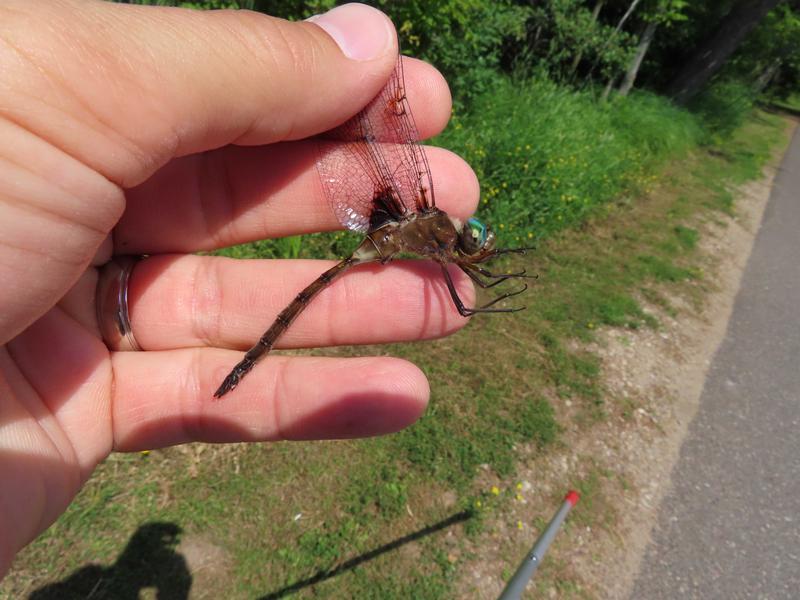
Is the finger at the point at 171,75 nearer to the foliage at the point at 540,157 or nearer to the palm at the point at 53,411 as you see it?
the palm at the point at 53,411

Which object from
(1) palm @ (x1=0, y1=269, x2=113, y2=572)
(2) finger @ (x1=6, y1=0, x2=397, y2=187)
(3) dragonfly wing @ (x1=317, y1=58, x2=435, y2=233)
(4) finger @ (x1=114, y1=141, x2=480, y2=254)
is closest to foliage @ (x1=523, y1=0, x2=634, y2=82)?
(3) dragonfly wing @ (x1=317, y1=58, x2=435, y2=233)

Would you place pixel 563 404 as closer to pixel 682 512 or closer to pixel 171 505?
pixel 682 512

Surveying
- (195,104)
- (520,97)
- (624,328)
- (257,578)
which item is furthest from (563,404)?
(520,97)

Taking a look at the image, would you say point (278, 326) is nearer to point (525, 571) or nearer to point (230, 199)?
point (230, 199)

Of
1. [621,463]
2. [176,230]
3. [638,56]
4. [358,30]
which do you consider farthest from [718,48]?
[176,230]

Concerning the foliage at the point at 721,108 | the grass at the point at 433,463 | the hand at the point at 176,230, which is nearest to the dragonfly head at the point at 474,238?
the hand at the point at 176,230
